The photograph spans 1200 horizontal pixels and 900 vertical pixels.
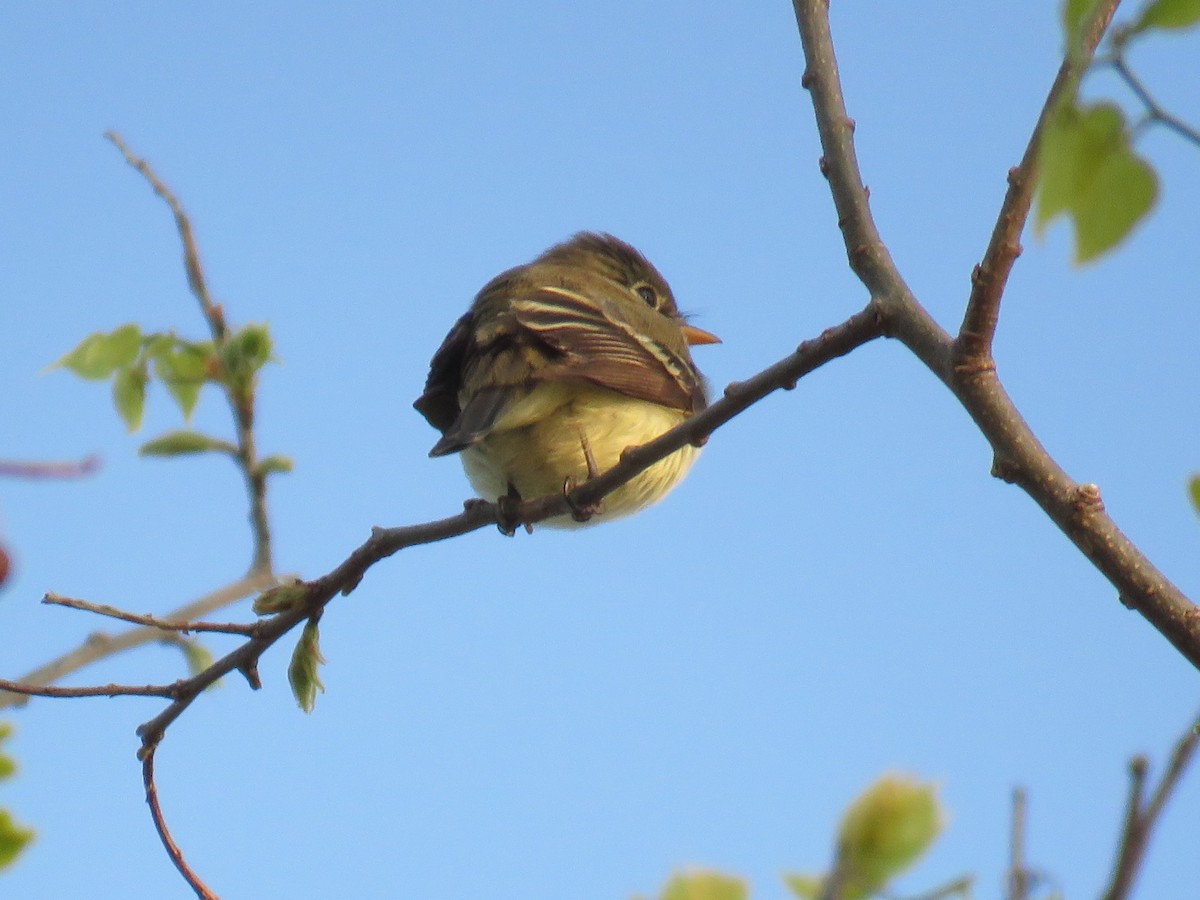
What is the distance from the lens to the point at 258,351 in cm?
414

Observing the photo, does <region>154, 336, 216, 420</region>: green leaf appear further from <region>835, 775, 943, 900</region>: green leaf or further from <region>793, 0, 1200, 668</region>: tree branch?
<region>835, 775, 943, 900</region>: green leaf

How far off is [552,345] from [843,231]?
2.15 metres

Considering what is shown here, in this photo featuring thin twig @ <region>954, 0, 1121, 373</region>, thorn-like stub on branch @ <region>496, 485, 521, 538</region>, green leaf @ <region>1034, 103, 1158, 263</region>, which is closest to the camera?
green leaf @ <region>1034, 103, 1158, 263</region>

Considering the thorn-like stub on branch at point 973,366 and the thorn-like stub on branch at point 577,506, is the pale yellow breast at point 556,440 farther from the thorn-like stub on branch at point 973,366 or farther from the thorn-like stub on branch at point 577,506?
the thorn-like stub on branch at point 973,366

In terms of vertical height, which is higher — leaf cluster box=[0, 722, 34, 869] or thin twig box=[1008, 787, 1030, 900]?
leaf cluster box=[0, 722, 34, 869]

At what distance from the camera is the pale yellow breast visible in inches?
201

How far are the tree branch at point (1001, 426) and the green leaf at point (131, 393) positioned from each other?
217 centimetres

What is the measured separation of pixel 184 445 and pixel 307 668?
0.81m

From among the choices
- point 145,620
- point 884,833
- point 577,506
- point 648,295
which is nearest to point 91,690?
point 145,620

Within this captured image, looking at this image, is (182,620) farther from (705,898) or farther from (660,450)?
(705,898)

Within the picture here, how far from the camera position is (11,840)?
9.11ft

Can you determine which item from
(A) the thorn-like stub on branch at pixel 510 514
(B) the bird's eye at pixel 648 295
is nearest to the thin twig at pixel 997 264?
(A) the thorn-like stub on branch at pixel 510 514

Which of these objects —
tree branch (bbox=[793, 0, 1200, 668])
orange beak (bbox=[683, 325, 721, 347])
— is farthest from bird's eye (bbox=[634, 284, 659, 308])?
tree branch (bbox=[793, 0, 1200, 668])

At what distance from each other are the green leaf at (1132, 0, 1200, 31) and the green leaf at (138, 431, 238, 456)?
314cm
